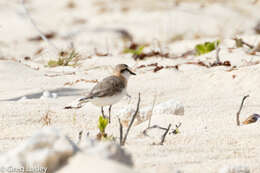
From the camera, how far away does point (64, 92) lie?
16.0 feet

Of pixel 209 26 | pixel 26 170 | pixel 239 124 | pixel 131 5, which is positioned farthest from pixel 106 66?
pixel 131 5

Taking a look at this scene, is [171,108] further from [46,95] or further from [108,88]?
[46,95]

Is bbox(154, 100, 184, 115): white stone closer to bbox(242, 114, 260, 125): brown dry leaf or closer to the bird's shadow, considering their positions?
bbox(242, 114, 260, 125): brown dry leaf

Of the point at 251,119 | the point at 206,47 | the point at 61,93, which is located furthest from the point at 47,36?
the point at 251,119

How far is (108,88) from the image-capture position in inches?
151

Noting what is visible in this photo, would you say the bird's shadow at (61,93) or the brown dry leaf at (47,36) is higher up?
the brown dry leaf at (47,36)

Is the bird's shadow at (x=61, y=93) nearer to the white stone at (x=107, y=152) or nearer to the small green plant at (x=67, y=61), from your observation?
the small green plant at (x=67, y=61)

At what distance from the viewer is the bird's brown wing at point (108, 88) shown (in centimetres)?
379

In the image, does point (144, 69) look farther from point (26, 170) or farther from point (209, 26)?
point (209, 26)

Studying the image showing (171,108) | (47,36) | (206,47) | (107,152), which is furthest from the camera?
(47,36)

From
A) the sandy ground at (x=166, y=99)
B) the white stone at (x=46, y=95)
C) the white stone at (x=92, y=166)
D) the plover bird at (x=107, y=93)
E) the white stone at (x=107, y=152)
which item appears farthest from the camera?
the white stone at (x=46, y=95)

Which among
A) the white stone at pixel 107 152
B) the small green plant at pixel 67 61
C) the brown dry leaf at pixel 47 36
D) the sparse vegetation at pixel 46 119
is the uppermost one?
the brown dry leaf at pixel 47 36

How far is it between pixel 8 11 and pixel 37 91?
41.4 ft

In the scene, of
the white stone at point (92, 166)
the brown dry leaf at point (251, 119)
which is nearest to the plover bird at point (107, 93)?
the brown dry leaf at point (251, 119)
